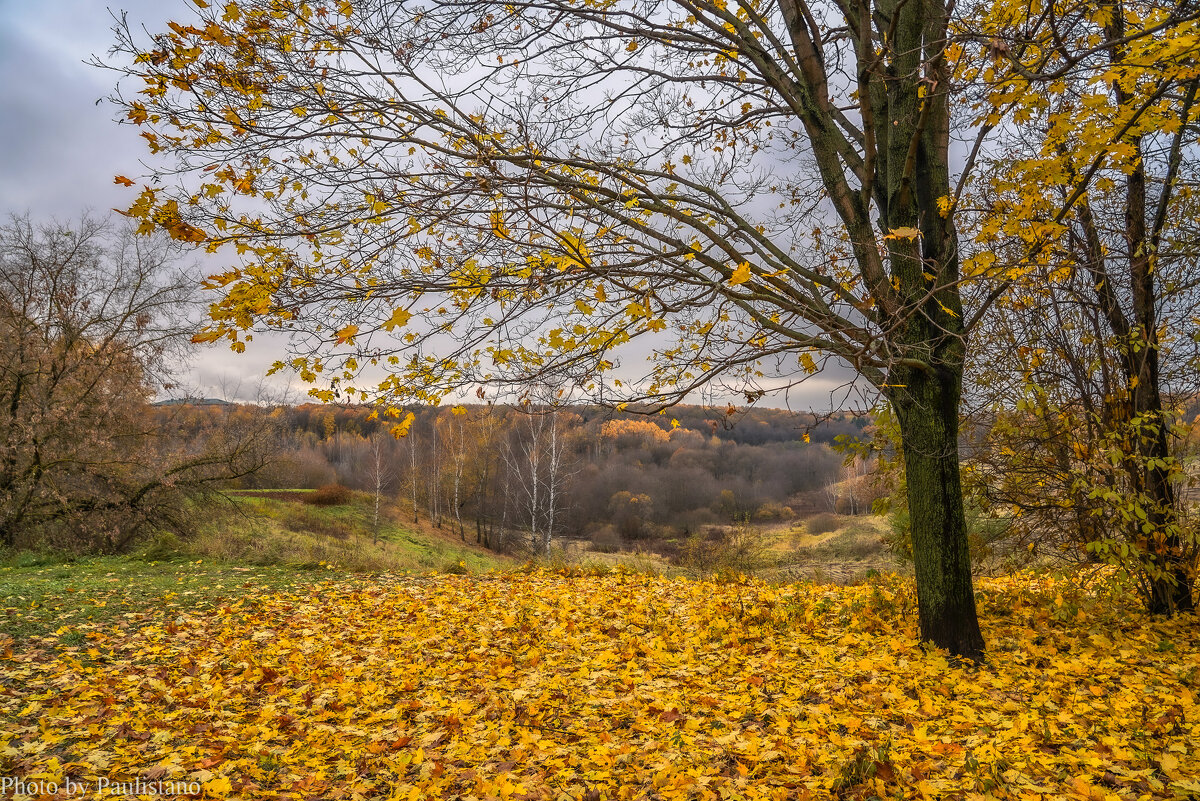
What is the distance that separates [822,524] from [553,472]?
2523 cm

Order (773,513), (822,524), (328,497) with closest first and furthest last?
1. (328,497)
2. (822,524)
3. (773,513)

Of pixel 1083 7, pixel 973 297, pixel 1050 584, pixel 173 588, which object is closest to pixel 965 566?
pixel 973 297

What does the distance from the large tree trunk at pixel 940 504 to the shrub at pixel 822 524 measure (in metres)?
35.1

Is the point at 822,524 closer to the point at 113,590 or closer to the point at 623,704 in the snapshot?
the point at 113,590

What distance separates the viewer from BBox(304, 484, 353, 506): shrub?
29453 mm

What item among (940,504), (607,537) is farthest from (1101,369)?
(607,537)

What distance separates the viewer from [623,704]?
398 cm

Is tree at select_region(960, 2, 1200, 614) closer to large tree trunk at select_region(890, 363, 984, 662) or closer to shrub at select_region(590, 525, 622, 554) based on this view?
large tree trunk at select_region(890, 363, 984, 662)

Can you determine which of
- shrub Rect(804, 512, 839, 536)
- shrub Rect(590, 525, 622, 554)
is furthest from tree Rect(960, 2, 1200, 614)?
shrub Rect(590, 525, 622, 554)

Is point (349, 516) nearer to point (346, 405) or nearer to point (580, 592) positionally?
point (580, 592)

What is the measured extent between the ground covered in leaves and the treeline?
9481 mm

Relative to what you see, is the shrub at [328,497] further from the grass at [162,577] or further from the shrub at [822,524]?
the shrub at [822,524]

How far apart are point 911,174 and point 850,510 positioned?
51025mm

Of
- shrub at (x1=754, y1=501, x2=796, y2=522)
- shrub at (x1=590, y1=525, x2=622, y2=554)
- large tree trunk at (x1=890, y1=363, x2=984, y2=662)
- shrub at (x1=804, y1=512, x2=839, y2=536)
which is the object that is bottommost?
shrub at (x1=590, y1=525, x2=622, y2=554)
